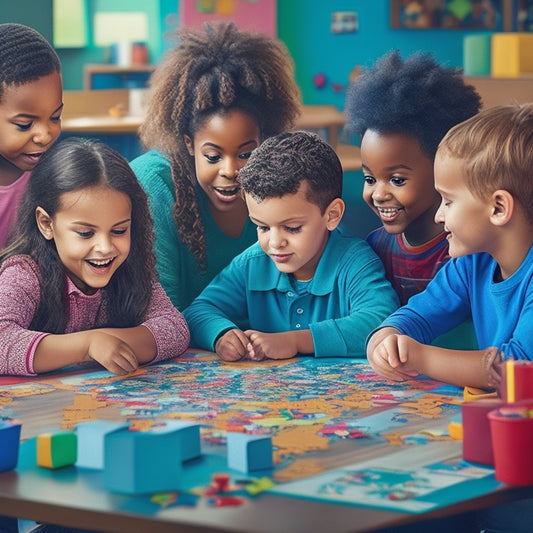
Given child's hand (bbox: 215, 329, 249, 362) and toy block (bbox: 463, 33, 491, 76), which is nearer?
child's hand (bbox: 215, 329, 249, 362)

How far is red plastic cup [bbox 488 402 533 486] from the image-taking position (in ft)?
3.67

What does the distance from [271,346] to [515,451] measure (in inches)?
29.6

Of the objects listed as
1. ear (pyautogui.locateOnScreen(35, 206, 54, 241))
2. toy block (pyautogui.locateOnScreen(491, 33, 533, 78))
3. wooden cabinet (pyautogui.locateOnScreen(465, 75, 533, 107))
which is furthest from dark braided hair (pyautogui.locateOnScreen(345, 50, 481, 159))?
toy block (pyautogui.locateOnScreen(491, 33, 533, 78))

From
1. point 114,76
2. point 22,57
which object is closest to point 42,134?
point 22,57

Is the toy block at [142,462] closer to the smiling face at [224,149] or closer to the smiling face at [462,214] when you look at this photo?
the smiling face at [462,214]

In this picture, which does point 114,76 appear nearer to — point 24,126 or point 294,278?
point 24,126

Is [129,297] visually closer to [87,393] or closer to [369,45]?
[87,393]

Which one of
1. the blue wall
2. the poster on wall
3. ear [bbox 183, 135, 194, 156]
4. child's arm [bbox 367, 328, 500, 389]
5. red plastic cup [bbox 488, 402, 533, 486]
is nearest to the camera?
red plastic cup [bbox 488, 402, 533, 486]

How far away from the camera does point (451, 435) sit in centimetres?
129

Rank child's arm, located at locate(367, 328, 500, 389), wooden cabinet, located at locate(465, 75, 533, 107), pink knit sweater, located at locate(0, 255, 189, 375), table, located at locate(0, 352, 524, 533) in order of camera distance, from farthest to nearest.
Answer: wooden cabinet, located at locate(465, 75, 533, 107), pink knit sweater, located at locate(0, 255, 189, 375), child's arm, located at locate(367, 328, 500, 389), table, located at locate(0, 352, 524, 533)

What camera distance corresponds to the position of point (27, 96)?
78.7 inches

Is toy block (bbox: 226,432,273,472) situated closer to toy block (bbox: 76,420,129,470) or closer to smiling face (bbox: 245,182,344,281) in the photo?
toy block (bbox: 76,420,129,470)

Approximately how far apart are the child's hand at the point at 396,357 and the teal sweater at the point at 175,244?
0.63m

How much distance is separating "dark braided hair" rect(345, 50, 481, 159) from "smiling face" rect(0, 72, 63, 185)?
0.60 m
